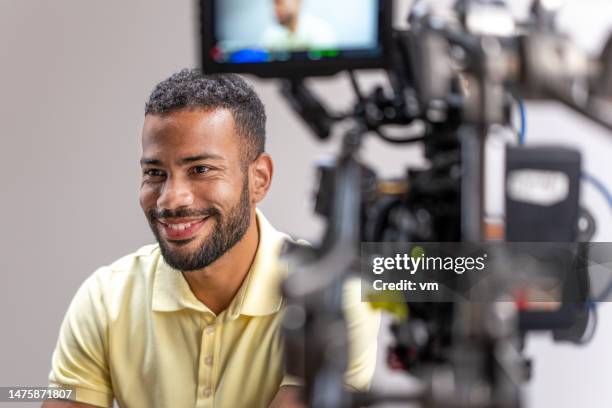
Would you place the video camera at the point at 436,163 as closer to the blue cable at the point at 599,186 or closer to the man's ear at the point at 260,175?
the blue cable at the point at 599,186

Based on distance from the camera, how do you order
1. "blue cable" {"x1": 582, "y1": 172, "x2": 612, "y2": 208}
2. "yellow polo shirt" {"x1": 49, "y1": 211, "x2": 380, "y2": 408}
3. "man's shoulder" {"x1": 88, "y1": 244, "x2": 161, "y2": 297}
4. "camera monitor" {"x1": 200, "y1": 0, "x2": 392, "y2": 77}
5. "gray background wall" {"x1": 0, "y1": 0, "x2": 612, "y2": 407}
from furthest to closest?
"gray background wall" {"x1": 0, "y1": 0, "x2": 612, "y2": 407}, "man's shoulder" {"x1": 88, "y1": 244, "x2": 161, "y2": 297}, "yellow polo shirt" {"x1": 49, "y1": 211, "x2": 380, "y2": 408}, "blue cable" {"x1": 582, "y1": 172, "x2": 612, "y2": 208}, "camera monitor" {"x1": 200, "y1": 0, "x2": 392, "y2": 77}

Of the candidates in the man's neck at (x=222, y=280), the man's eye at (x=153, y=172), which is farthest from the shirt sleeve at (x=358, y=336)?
the man's eye at (x=153, y=172)

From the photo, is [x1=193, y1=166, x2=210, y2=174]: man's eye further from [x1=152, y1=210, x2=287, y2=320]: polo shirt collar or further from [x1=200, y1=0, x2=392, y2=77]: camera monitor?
[x1=200, y1=0, x2=392, y2=77]: camera monitor

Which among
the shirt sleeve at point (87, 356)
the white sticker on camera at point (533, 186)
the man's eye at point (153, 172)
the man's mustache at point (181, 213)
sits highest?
the white sticker on camera at point (533, 186)

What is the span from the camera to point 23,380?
5.90ft

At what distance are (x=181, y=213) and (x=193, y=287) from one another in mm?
184

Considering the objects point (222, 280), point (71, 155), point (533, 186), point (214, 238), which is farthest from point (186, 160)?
point (71, 155)

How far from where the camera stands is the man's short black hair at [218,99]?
3.59 ft

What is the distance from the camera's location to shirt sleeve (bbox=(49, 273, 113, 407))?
1.21 metres

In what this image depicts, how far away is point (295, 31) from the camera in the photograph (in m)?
0.67

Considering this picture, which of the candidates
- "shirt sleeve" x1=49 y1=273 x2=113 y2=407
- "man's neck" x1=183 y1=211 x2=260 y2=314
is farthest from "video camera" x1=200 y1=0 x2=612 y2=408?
"shirt sleeve" x1=49 y1=273 x2=113 y2=407

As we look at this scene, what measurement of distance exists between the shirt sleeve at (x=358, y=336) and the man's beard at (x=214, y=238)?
0.85 feet

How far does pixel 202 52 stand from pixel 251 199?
20.8 inches

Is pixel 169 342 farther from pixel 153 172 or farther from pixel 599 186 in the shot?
pixel 599 186
